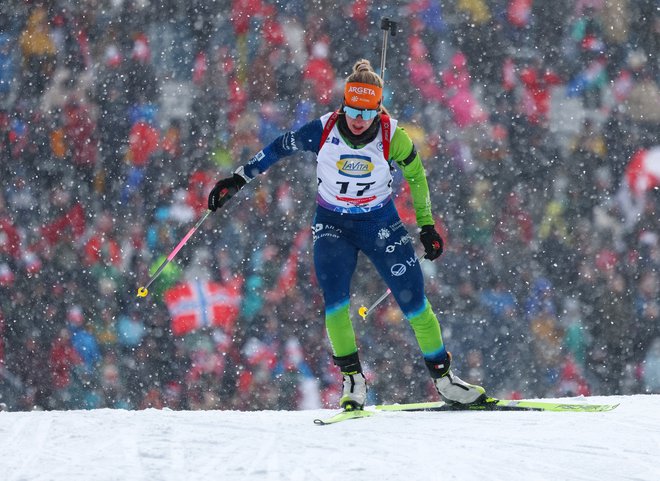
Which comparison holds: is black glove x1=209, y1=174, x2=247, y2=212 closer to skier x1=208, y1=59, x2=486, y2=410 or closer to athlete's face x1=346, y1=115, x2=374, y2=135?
skier x1=208, y1=59, x2=486, y2=410

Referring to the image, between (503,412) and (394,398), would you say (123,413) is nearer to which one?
(503,412)

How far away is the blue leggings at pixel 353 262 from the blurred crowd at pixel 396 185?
11.0ft

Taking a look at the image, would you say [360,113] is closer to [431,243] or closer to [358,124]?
[358,124]

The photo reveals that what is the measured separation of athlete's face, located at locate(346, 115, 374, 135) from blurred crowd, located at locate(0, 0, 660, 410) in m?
3.45

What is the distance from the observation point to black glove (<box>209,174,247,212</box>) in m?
4.54

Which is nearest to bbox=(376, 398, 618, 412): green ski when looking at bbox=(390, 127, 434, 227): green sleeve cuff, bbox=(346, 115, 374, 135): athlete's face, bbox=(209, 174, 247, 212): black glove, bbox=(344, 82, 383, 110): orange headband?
bbox=(390, 127, 434, 227): green sleeve cuff

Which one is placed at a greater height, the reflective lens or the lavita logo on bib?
the reflective lens

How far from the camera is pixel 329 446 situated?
356 cm

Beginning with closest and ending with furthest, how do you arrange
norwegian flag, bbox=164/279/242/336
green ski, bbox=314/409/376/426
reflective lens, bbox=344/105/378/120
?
green ski, bbox=314/409/376/426 → reflective lens, bbox=344/105/378/120 → norwegian flag, bbox=164/279/242/336

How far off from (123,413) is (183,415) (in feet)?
1.00

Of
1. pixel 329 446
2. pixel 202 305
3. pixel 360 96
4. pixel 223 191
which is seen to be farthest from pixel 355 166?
pixel 202 305

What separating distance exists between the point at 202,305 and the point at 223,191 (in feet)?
12.4

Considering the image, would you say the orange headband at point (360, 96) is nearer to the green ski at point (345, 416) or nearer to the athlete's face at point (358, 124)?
the athlete's face at point (358, 124)

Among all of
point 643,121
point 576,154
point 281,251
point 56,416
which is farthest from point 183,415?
point 643,121
